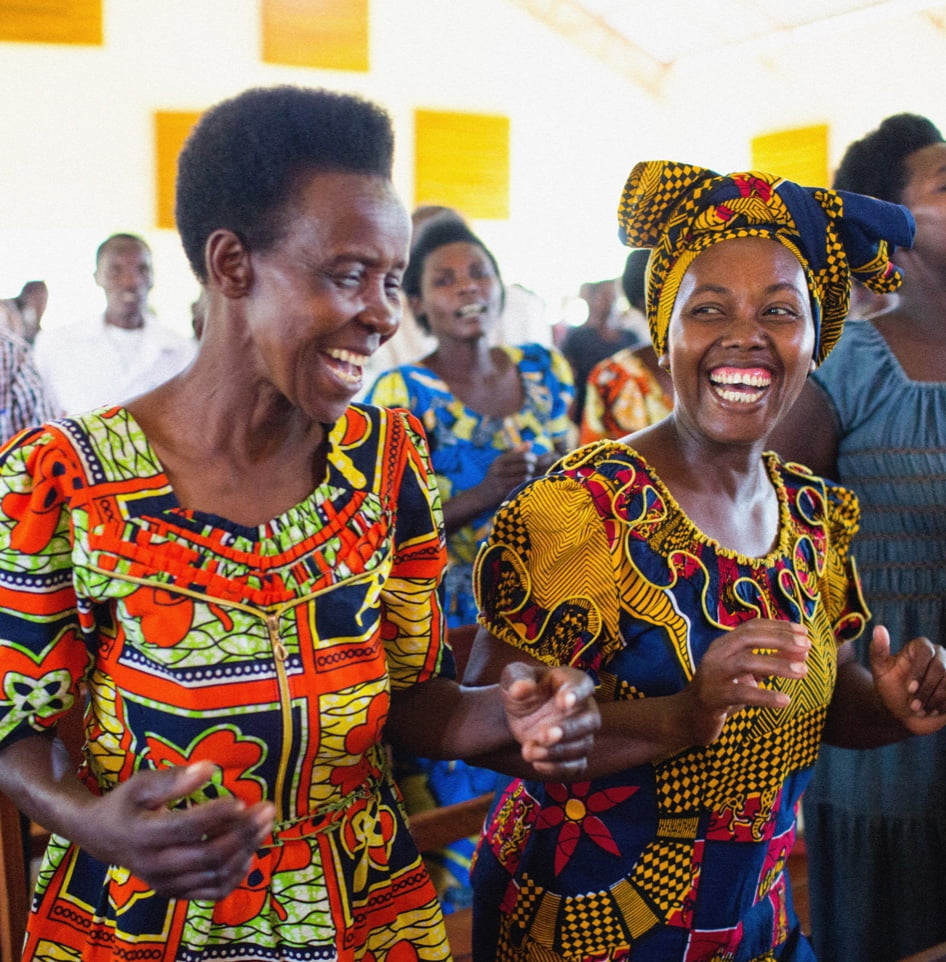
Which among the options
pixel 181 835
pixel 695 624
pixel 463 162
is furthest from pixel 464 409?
pixel 463 162

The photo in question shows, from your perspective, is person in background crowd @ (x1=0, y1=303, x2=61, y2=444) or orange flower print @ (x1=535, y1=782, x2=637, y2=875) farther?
person in background crowd @ (x1=0, y1=303, x2=61, y2=444)

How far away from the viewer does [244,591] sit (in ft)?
3.75

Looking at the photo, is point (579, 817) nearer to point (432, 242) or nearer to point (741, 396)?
point (741, 396)

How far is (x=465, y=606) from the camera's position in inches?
121

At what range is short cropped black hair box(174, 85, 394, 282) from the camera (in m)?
1.16

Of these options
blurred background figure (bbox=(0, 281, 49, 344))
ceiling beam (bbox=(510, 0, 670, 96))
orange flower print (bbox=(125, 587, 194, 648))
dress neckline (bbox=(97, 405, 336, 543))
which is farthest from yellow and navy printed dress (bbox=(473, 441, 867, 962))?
ceiling beam (bbox=(510, 0, 670, 96))

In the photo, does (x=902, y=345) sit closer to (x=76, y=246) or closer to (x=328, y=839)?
(x=328, y=839)

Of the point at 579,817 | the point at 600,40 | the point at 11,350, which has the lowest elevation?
the point at 579,817

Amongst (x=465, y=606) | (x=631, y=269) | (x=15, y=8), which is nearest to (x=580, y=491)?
(x=465, y=606)

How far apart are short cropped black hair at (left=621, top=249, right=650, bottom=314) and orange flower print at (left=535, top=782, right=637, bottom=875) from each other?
7.95 feet

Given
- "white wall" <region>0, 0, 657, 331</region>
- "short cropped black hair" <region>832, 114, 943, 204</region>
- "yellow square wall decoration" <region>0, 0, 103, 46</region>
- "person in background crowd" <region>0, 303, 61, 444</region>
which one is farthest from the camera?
"white wall" <region>0, 0, 657, 331</region>

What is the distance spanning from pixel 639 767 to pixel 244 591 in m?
0.62

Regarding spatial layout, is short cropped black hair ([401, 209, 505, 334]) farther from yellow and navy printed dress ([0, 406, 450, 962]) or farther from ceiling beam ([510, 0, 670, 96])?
ceiling beam ([510, 0, 670, 96])

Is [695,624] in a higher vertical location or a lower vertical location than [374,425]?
lower
